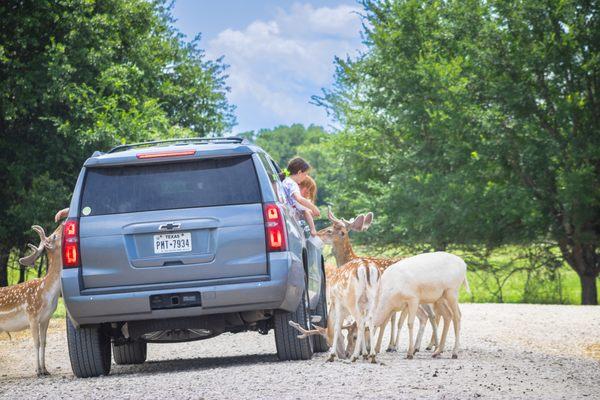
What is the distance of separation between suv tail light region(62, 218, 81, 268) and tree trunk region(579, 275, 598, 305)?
23.5m

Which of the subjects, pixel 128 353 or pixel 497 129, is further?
pixel 497 129

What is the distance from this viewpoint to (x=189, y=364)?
1341 centimetres

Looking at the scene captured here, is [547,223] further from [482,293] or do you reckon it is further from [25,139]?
[25,139]

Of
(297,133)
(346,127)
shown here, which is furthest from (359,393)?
(297,133)

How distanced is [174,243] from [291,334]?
5.32 feet

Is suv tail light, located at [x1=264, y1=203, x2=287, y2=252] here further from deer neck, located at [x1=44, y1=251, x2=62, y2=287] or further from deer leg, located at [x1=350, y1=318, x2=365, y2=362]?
deer neck, located at [x1=44, y1=251, x2=62, y2=287]

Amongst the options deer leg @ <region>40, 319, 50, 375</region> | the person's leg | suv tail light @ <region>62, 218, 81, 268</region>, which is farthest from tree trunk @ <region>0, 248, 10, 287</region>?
suv tail light @ <region>62, 218, 81, 268</region>

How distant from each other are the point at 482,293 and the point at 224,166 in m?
27.3

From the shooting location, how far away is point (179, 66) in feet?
135

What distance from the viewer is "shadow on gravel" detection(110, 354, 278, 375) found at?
12.3 metres

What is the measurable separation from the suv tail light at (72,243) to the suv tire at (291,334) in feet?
6.66

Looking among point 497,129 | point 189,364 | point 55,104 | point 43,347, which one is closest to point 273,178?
point 189,364

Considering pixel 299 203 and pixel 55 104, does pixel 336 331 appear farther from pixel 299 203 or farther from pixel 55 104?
pixel 55 104

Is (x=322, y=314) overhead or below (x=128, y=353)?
overhead
